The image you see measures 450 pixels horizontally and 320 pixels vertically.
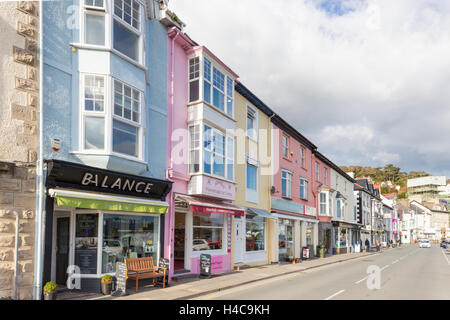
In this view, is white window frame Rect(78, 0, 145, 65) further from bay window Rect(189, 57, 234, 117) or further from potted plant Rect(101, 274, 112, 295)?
potted plant Rect(101, 274, 112, 295)

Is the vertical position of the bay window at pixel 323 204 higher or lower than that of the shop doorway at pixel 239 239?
higher

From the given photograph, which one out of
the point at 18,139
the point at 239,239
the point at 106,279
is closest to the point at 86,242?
the point at 106,279

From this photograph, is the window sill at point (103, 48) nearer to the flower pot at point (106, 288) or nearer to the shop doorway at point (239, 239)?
the flower pot at point (106, 288)

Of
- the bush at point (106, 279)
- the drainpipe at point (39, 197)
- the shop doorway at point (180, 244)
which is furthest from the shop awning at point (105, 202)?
the shop doorway at point (180, 244)

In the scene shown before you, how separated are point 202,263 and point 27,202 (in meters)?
8.28

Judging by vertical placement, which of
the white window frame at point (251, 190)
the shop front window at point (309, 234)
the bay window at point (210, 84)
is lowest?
the shop front window at point (309, 234)

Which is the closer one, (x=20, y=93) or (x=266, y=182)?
(x=20, y=93)

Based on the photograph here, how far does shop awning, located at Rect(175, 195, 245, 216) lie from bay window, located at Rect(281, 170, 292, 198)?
814cm

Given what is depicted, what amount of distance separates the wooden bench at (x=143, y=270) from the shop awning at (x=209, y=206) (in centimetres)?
292

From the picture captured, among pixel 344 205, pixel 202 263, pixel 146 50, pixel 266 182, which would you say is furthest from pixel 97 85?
pixel 344 205

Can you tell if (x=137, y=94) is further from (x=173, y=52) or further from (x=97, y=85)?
(x=173, y=52)

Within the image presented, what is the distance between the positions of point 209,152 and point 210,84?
3276mm

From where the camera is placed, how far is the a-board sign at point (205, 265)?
15820mm

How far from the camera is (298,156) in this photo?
30.7 metres
